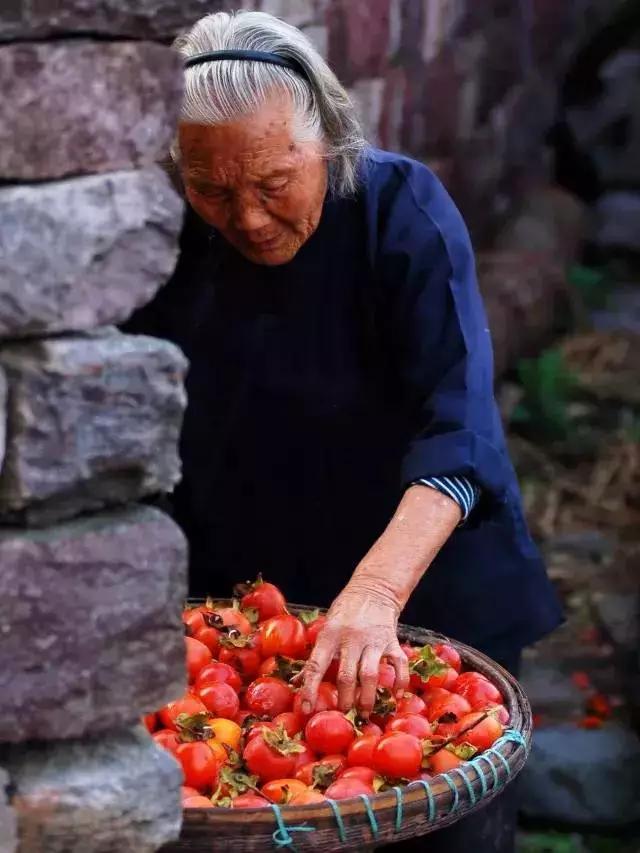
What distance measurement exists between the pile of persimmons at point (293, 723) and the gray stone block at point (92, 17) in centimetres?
90

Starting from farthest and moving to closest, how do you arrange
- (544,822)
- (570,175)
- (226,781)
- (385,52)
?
(570,175)
(385,52)
(544,822)
(226,781)

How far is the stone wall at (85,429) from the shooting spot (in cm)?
153

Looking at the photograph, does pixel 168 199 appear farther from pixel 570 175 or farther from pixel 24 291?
pixel 570 175

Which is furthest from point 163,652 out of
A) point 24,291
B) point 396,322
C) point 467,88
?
point 467,88

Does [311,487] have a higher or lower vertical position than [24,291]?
lower

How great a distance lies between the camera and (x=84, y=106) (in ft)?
5.03

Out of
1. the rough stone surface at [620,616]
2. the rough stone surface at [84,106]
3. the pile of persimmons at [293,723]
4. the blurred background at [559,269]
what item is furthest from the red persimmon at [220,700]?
the rough stone surface at [620,616]


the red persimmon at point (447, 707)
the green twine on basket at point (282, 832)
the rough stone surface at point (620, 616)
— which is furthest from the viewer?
the rough stone surface at point (620, 616)

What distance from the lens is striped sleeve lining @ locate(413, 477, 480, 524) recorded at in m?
2.54

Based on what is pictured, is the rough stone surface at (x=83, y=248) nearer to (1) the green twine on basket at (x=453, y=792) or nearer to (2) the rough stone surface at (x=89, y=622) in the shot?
(2) the rough stone surface at (x=89, y=622)

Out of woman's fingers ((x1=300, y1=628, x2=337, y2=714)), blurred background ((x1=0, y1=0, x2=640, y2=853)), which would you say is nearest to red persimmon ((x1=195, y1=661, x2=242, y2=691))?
woman's fingers ((x1=300, y1=628, x2=337, y2=714))

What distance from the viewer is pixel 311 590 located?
3.09m

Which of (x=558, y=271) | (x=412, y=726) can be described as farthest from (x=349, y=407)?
(x=558, y=271)

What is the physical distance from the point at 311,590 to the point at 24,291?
5.40ft
